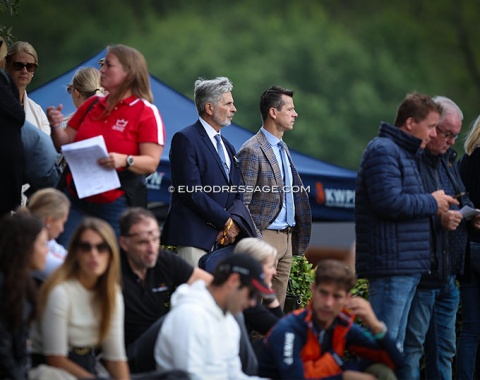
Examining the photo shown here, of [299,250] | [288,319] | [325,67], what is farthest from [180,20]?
[288,319]

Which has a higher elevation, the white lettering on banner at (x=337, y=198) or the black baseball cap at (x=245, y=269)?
the white lettering on banner at (x=337, y=198)

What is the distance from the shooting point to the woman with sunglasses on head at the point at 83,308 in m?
6.38

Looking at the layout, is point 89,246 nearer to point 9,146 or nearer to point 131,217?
point 131,217

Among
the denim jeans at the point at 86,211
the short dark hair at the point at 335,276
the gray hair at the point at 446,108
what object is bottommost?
the short dark hair at the point at 335,276

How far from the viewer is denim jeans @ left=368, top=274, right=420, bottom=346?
788 centimetres

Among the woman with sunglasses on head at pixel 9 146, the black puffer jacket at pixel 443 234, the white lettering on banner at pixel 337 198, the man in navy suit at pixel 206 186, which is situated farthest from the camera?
the white lettering on banner at pixel 337 198

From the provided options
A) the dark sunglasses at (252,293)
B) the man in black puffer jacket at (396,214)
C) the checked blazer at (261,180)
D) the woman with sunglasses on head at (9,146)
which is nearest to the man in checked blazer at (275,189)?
the checked blazer at (261,180)

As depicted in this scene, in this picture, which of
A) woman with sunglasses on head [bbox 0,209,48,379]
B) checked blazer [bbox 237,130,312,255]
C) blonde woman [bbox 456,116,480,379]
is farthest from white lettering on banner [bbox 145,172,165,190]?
woman with sunglasses on head [bbox 0,209,48,379]

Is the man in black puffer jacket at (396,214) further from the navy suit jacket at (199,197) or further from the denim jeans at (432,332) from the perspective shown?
the navy suit jacket at (199,197)

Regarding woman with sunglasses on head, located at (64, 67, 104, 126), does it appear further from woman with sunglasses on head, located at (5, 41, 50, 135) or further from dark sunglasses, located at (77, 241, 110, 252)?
dark sunglasses, located at (77, 241, 110, 252)

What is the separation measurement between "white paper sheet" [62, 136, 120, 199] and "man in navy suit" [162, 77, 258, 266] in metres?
1.46

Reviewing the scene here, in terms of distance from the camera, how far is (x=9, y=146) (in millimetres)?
7516

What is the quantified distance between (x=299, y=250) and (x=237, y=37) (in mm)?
25011

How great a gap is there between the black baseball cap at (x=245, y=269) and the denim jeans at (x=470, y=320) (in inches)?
104
